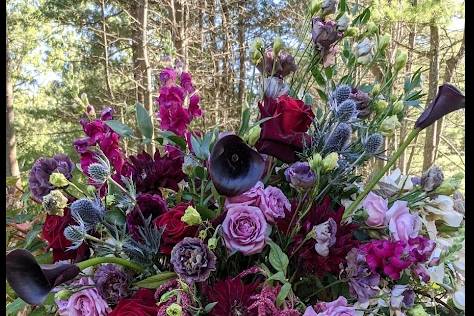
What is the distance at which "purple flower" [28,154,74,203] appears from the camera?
650mm

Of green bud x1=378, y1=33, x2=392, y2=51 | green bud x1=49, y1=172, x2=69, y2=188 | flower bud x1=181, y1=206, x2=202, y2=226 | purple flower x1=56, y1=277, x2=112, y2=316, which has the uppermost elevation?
green bud x1=378, y1=33, x2=392, y2=51

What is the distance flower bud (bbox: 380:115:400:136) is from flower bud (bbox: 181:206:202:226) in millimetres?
246

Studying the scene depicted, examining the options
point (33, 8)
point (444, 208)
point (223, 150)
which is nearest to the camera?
point (223, 150)

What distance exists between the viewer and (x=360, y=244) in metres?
0.57

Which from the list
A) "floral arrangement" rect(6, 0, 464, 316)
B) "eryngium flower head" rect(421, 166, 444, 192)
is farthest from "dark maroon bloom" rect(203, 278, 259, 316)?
"eryngium flower head" rect(421, 166, 444, 192)

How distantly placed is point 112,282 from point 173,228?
0.10 metres

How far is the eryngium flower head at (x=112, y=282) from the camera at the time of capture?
59 cm

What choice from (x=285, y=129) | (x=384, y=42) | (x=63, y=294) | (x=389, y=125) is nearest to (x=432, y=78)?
(x=384, y=42)

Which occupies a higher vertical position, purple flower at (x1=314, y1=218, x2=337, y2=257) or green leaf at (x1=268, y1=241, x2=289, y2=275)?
purple flower at (x1=314, y1=218, x2=337, y2=257)

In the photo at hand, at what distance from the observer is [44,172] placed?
2.16 ft

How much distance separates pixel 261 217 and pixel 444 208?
0.21 meters

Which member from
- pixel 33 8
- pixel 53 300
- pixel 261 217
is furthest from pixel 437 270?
pixel 33 8

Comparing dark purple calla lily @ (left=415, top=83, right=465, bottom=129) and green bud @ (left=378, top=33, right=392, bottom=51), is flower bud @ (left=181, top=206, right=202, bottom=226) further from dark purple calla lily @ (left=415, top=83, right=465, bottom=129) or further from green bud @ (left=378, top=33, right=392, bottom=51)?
green bud @ (left=378, top=33, right=392, bottom=51)

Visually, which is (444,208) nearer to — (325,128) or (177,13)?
(325,128)
